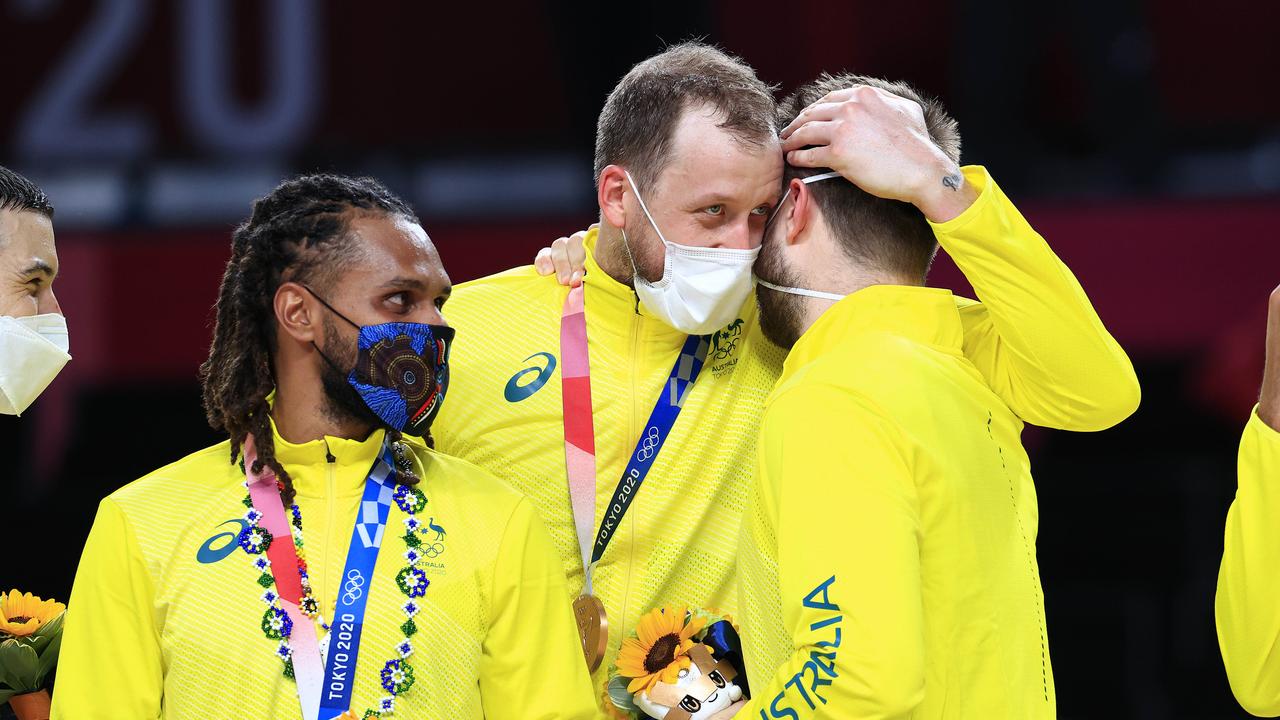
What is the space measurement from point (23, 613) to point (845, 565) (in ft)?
5.40

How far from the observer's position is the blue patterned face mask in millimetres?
2875

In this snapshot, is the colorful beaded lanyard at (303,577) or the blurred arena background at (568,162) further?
the blurred arena background at (568,162)

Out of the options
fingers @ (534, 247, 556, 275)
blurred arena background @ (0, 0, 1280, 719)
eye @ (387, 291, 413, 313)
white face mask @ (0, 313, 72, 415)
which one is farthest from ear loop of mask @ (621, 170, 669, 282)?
blurred arena background @ (0, 0, 1280, 719)

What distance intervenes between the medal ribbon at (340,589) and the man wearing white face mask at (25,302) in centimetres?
45

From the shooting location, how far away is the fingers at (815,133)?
2.75 m

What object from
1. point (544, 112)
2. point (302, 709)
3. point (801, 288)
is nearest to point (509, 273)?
point (801, 288)

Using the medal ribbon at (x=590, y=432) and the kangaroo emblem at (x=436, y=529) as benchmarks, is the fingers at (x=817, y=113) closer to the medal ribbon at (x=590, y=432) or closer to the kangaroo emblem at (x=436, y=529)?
the medal ribbon at (x=590, y=432)

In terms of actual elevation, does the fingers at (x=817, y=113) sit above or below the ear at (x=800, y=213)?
above

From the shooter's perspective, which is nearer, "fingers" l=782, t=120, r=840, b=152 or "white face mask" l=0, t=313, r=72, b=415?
"fingers" l=782, t=120, r=840, b=152

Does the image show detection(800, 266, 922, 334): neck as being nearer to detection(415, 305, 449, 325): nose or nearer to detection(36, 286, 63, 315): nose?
detection(415, 305, 449, 325): nose

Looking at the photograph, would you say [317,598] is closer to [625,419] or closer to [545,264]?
[625,419]

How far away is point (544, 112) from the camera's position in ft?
27.1

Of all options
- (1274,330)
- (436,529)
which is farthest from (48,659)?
(1274,330)

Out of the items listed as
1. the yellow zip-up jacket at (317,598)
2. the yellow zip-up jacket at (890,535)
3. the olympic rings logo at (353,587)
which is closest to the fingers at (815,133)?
the yellow zip-up jacket at (890,535)
